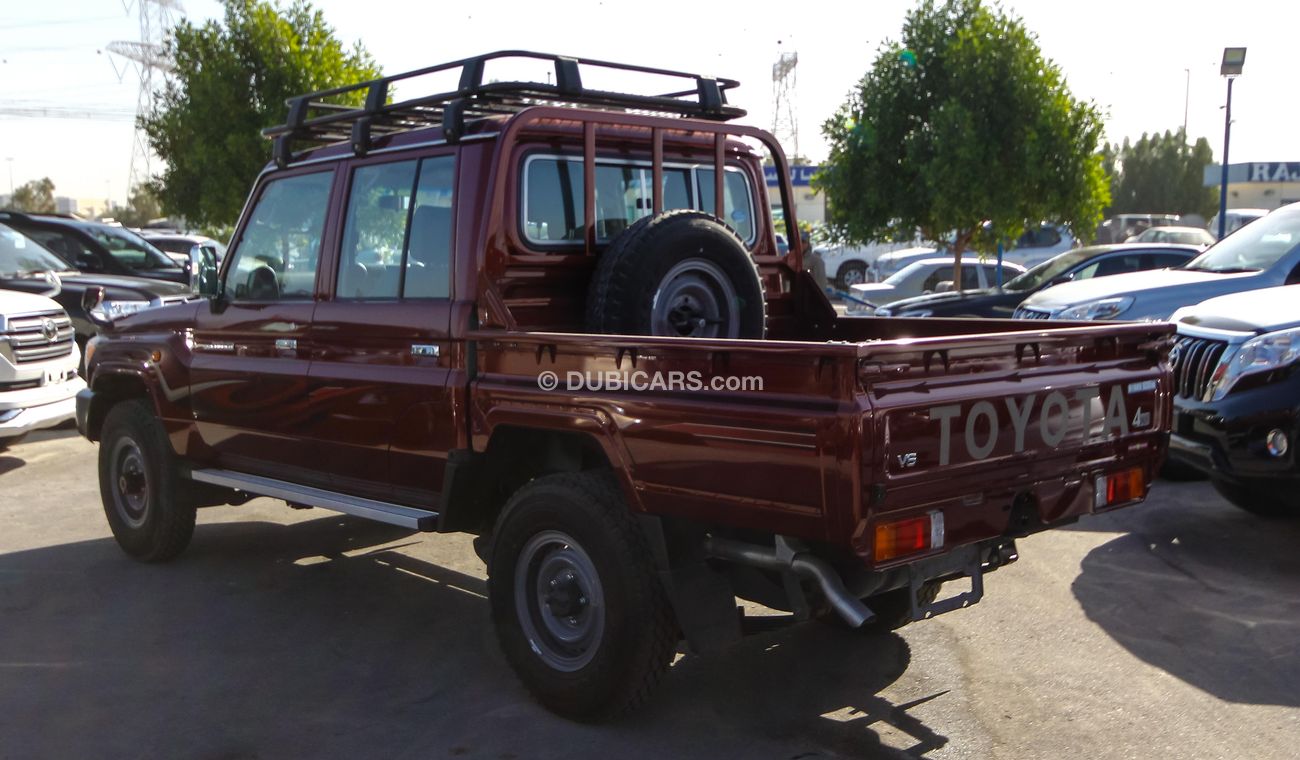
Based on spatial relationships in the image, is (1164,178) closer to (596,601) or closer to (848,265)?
(848,265)

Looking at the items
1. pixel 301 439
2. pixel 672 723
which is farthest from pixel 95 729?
pixel 672 723

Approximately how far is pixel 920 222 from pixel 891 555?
1201 cm

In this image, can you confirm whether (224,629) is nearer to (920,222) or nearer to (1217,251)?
(1217,251)

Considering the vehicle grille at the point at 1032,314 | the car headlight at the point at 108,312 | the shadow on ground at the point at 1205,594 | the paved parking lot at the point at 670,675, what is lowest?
the shadow on ground at the point at 1205,594

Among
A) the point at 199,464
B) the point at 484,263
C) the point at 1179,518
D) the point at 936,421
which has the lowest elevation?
the point at 1179,518

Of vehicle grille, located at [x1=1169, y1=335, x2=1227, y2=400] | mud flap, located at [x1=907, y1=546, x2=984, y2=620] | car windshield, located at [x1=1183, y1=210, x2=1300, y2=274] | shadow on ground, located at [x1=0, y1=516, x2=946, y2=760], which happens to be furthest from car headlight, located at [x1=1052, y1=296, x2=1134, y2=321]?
mud flap, located at [x1=907, y1=546, x2=984, y2=620]

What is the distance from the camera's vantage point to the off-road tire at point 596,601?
3.91m

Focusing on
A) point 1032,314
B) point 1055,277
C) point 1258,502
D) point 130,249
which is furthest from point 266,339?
point 130,249

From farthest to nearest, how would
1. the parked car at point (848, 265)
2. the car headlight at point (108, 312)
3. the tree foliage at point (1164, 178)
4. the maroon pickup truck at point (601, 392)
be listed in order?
the tree foliage at point (1164, 178) → the parked car at point (848, 265) → the car headlight at point (108, 312) → the maroon pickup truck at point (601, 392)

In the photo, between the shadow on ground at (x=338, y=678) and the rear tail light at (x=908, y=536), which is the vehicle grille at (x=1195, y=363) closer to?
the shadow on ground at (x=338, y=678)

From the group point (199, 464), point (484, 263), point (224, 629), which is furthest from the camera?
point (199, 464)

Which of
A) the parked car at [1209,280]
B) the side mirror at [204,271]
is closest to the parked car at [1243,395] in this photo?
the parked car at [1209,280]

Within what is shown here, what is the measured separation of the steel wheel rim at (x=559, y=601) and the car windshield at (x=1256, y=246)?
20.0ft

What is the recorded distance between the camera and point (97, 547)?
22.3 feet
